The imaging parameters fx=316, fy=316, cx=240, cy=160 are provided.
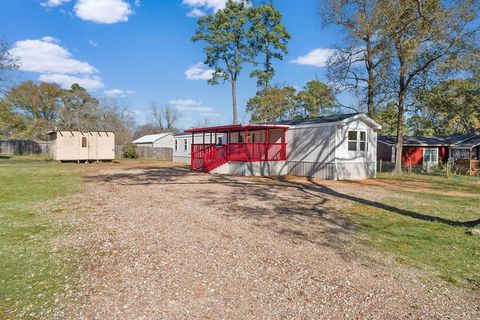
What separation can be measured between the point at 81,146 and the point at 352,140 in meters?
Answer: 20.7

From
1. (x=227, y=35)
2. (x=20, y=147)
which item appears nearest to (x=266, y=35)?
(x=227, y=35)

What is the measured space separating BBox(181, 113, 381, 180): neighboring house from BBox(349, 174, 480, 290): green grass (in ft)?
20.2

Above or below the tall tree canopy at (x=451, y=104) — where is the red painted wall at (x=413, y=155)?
below

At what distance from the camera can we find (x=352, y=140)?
54.6ft

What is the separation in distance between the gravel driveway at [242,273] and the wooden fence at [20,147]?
33.6 m

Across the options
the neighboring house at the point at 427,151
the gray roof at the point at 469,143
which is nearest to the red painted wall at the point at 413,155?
the neighboring house at the point at 427,151

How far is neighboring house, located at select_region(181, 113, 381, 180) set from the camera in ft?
53.3

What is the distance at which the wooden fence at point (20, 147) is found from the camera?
34.7 m

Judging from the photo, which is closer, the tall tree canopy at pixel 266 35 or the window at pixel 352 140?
the window at pixel 352 140

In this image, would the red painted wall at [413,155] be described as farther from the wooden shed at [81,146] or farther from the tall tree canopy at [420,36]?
the wooden shed at [81,146]

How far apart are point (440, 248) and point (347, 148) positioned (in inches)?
451

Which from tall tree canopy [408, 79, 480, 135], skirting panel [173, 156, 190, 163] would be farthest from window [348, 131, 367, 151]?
skirting panel [173, 156, 190, 163]

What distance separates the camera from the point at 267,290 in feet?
12.5

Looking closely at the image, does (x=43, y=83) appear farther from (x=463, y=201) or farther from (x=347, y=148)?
(x=463, y=201)
